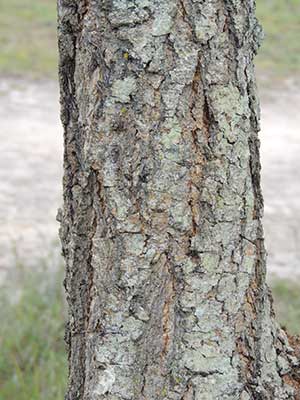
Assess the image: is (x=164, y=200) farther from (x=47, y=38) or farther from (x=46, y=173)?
(x=47, y=38)

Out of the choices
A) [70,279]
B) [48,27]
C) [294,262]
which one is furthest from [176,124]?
[48,27]

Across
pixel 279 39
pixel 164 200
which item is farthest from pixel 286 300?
pixel 279 39

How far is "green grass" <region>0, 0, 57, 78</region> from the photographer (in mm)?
7809

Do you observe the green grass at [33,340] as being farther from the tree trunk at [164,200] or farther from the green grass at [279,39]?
the green grass at [279,39]

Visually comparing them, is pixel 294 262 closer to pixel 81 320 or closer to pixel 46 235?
pixel 46 235

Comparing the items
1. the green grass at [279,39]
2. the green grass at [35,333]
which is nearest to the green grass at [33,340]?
the green grass at [35,333]

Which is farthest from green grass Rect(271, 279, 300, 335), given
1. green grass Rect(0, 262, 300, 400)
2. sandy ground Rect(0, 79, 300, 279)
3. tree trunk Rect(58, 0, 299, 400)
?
tree trunk Rect(58, 0, 299, 400)

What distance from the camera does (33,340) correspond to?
343 centimetres

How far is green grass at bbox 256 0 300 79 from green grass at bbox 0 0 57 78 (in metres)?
1.96

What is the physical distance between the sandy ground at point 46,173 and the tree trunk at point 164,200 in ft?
7.96

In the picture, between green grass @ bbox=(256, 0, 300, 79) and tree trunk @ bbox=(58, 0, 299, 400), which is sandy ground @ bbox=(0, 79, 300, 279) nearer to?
green grass @ bbox=(256, 0, 300, 79)

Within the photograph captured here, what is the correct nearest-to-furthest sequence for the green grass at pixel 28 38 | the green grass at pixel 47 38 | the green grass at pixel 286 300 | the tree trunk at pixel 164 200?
the tree trunk at pixel 164 200
the green grass at pixel 286 300
the green grass at pixel 28 38
the green grass at pixel 47 38

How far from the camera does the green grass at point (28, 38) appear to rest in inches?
307

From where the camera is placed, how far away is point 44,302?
12.0 feet
